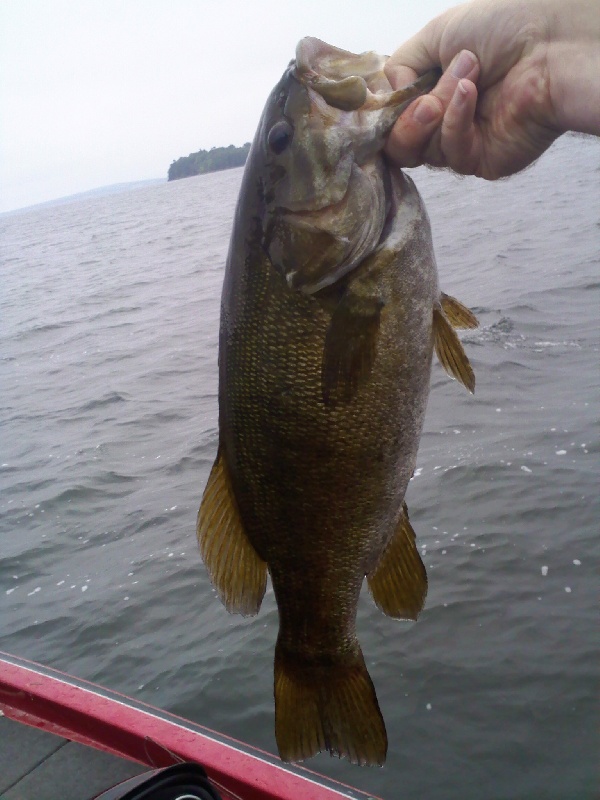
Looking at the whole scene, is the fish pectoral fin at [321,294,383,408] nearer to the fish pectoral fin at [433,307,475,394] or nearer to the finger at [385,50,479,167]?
the fish pectoral fin at [433,307,475,394]

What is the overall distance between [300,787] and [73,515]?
19.4ft

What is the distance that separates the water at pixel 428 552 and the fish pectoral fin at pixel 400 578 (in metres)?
2.45

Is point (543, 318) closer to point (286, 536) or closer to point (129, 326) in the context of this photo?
point (286, 536)

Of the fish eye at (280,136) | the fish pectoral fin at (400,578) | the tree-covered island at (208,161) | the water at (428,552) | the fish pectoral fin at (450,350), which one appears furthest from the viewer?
the tree-covered island at (208,161)

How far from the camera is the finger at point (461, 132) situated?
190 centimetres

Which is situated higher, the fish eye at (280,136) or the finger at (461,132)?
the fish eye at (280,136)

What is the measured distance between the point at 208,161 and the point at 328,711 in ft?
472

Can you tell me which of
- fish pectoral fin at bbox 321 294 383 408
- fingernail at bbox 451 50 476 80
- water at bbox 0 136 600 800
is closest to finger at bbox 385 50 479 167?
fingernail at bbox 451 50 476 80

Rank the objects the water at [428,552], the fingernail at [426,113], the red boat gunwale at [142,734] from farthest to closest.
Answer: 1. the water at [428,552]
2. the red boat gunwale at [142,734]
3. the fingernail at [426,113]

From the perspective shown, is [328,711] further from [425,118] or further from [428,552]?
[428,552]

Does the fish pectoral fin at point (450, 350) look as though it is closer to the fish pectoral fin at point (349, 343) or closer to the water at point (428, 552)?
the fish pectoral fin at point (349, 343)

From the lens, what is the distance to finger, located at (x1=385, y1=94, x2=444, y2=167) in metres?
1.87

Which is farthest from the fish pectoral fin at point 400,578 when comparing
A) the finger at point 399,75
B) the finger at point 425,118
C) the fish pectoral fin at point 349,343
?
the finger at point 399,75

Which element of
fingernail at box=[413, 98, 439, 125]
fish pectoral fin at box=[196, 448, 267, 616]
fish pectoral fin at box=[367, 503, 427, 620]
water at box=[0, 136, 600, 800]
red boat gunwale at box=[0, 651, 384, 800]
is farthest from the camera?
water at box=[0, 136, 600, 800]
